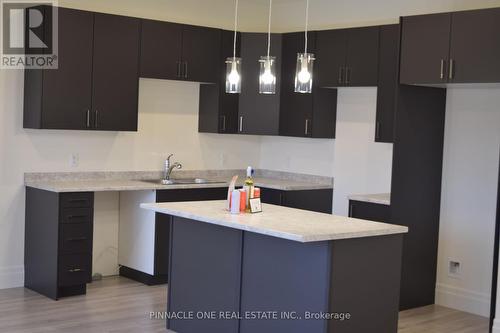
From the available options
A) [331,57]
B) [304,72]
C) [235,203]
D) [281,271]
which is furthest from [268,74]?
[331,57]

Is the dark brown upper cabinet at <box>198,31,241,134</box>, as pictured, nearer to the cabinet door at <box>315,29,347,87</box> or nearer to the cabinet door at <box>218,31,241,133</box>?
the cabinet door at <box>218,31,241,133</box>

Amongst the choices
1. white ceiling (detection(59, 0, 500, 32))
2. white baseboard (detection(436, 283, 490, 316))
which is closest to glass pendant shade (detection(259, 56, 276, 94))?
white ceiling (detection(59, 0, 500, 32))

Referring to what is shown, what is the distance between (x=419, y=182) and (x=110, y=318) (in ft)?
9.16

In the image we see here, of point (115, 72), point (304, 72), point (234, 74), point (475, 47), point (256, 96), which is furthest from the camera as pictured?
point (256, 96)

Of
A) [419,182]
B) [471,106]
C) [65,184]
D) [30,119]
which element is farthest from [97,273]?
[471,106]

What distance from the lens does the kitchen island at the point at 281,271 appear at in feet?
13.5

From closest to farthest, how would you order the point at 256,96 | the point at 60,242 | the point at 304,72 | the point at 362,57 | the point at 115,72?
the point at 304,72 → the point at 60,242 → the point at 115,72 → the point at 362,57 → the point at 256,96

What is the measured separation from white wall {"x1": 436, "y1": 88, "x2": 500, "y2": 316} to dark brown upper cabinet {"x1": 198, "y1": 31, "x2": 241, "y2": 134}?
2203mm

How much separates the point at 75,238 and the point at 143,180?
1.20 metres

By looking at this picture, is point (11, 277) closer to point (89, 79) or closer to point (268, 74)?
point (89, 79)

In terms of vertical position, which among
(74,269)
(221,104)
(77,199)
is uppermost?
(221,104)

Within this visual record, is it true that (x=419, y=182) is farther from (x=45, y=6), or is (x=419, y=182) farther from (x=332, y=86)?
(x=45, y=6)

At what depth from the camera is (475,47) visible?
17.2ft

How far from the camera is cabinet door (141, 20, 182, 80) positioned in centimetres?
649
